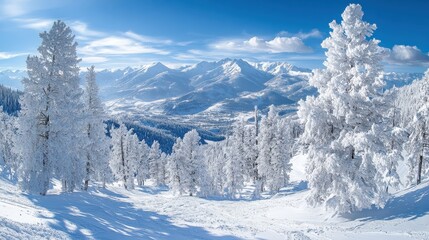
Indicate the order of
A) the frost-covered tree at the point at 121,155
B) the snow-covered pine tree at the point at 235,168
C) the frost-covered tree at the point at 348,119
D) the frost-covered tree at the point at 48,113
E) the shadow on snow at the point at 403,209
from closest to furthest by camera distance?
the shadow on snow at the point at 403,209 < the frost-covered tree at the point at 348,119 < the frost-covered tree at the point at 48,113 < the frost-covered tree at the point at 121,155 < the snow-covered pine tree at the point at 235,168

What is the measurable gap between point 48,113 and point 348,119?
→ 2138cm

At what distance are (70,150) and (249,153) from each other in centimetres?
4013

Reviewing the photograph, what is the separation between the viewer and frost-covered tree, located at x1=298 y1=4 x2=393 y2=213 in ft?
72.2

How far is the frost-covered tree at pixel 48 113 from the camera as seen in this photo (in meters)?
23.8

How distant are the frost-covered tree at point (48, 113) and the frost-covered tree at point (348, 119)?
17.5 metres

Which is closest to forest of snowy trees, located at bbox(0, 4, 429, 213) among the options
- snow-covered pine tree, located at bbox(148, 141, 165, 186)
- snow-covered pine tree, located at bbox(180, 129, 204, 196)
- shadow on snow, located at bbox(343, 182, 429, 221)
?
shadow on snow, located at bbox(343, 182, 429, 221)

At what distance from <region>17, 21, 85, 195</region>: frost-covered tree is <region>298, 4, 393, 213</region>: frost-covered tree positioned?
1751 cm

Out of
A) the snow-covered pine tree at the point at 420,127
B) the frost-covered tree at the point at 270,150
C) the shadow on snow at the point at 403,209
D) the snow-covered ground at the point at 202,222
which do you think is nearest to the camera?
the snow-covered ground at the point at 202,222

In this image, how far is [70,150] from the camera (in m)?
25.2

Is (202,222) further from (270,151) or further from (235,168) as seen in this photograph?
(270,151)

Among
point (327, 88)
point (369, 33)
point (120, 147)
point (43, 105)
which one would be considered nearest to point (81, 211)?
point (43, 105)

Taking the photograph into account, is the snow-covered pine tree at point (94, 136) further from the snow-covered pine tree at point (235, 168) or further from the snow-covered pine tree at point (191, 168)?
the snow-covered pine tree at point (235, 168)

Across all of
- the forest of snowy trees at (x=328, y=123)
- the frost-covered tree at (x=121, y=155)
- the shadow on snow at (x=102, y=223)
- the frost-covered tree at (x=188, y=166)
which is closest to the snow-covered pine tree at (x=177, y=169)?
the frost-covered tree at (x=188, y=166)

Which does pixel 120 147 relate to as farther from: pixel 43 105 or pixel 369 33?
pixel 369 33
